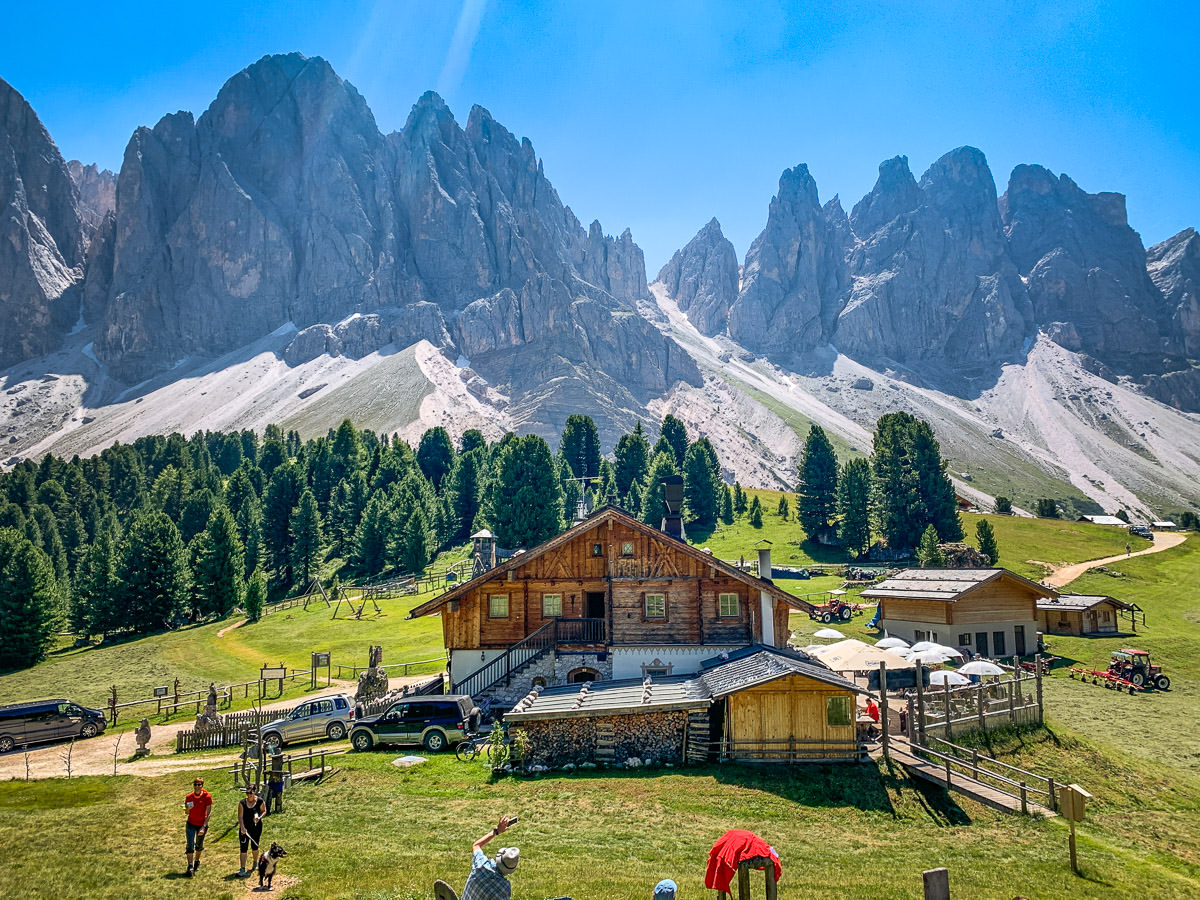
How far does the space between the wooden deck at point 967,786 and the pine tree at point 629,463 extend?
8846 centimetres

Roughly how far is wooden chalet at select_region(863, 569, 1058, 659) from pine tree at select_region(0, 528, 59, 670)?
6473cm

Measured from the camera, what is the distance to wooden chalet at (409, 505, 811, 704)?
32031 millimetres

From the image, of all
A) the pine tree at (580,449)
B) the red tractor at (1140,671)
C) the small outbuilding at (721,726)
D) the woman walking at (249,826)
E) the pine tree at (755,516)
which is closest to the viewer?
the woman walking at (249,826)

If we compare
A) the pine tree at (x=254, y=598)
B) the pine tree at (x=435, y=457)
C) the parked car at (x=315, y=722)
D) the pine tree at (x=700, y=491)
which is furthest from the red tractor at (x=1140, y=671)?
the pine tree at (x=435, y=457)

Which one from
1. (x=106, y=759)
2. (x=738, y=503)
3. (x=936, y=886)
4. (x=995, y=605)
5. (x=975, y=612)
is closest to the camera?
(x=936, y=886)

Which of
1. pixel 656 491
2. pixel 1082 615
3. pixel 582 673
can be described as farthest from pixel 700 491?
pixel 582 673

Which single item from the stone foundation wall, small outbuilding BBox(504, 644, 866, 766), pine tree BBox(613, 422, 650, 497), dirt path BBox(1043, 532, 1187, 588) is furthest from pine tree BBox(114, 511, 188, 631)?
dirt path BBox(1043, 532, 1187, 588)

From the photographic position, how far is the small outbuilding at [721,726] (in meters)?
22.1

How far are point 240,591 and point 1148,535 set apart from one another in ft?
361

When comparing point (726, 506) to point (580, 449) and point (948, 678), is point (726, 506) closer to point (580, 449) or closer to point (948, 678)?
point (580, 449)

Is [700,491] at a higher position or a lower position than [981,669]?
higher

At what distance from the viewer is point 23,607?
56.4m

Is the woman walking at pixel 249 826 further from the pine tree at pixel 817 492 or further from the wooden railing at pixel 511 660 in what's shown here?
the pine tree at pixel 817 492

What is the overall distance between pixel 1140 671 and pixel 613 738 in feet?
108
